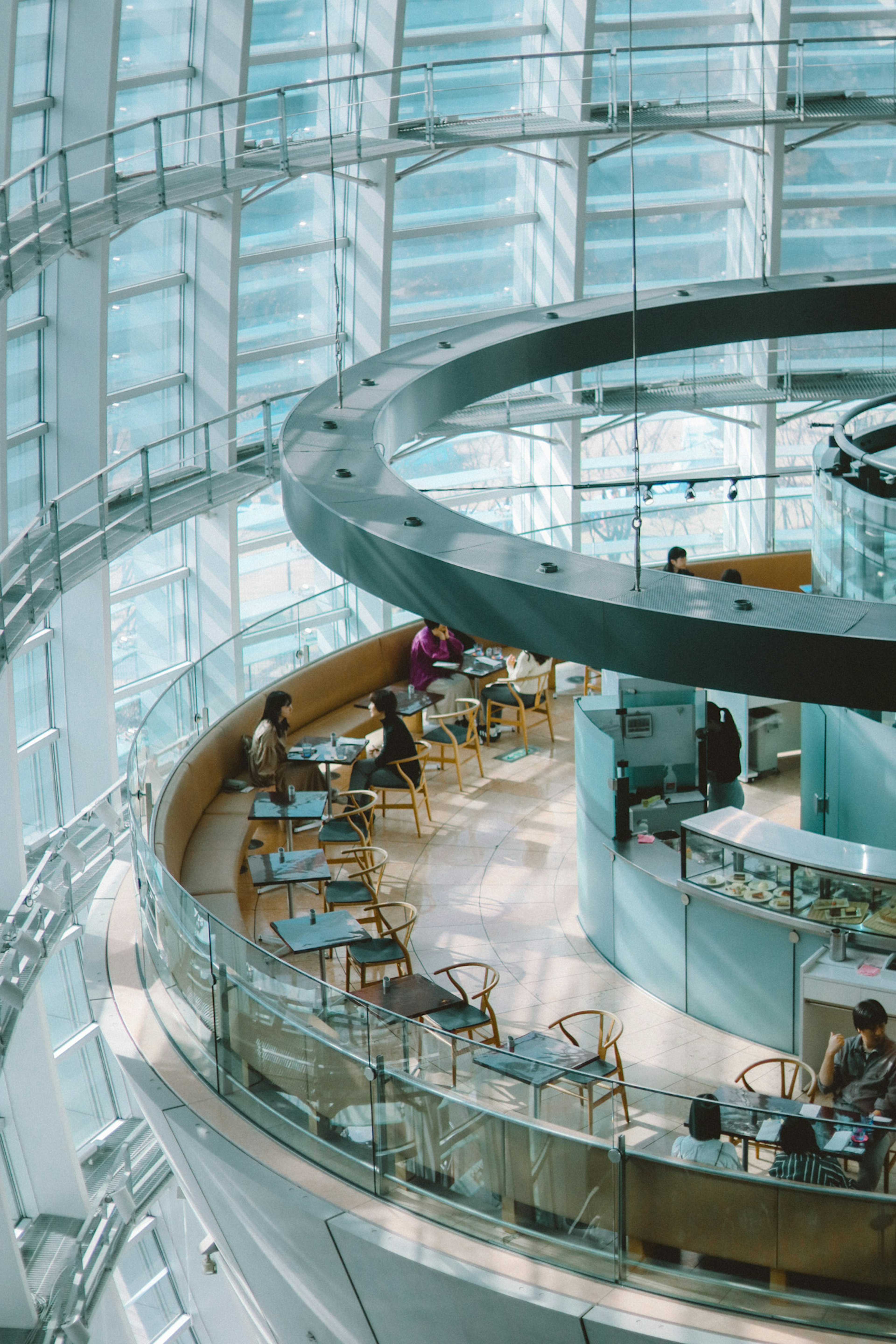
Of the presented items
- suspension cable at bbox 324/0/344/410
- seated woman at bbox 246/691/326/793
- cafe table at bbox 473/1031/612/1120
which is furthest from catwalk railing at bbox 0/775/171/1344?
cafe table at bbox 473/1031/612/1120

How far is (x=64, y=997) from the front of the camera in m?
20.6

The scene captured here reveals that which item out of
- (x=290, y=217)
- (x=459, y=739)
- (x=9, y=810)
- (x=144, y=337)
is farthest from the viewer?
(x=290, y=217)

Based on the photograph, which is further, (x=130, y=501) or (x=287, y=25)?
(x=287, y=25)

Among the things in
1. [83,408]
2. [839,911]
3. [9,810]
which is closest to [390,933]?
[839,911]

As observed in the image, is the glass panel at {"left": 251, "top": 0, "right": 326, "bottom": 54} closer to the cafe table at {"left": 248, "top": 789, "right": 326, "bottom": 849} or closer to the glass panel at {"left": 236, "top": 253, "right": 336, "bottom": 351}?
the glass panel at {"left": 236, "top": 253, "right": 336, "bottom": 351}

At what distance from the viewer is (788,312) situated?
38.5 ft

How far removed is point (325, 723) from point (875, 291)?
6.87m

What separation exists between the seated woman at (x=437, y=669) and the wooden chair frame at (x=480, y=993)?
4.42 meters

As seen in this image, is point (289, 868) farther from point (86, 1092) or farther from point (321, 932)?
point (86, 1092)

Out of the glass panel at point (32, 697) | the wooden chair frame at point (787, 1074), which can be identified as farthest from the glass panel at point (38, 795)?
the wooden chair frame at point (787, 1074)

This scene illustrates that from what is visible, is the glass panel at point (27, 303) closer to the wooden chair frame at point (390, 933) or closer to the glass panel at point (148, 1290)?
the wooden chair frame at point (390, 933)

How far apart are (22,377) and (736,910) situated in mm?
10758

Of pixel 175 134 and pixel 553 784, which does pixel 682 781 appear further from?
pixel 175 134

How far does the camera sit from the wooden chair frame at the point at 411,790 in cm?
1341
